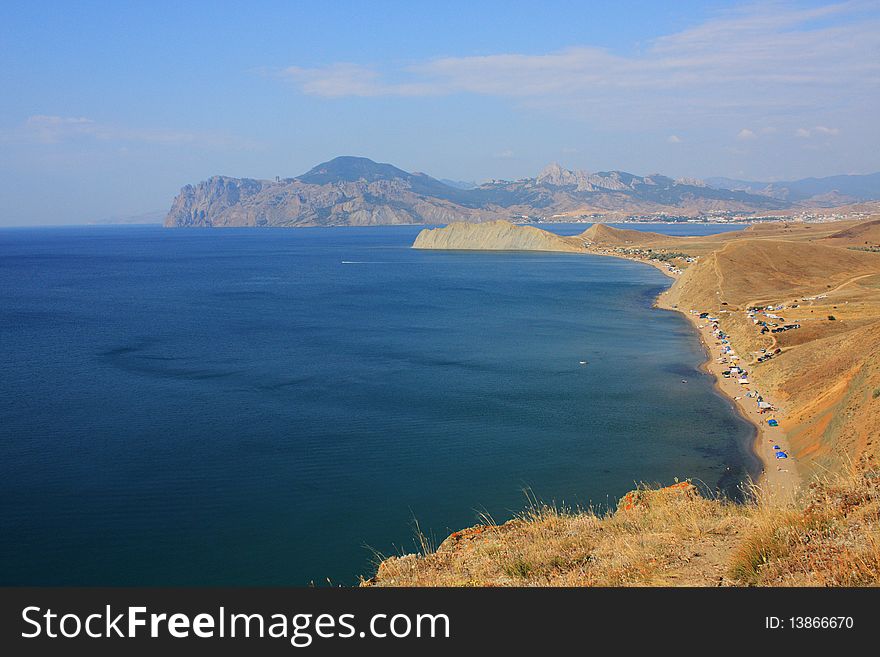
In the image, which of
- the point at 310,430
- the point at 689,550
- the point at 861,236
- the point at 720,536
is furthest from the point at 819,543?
the point at 861,236

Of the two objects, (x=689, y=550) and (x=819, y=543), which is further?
(x=689, y=550)

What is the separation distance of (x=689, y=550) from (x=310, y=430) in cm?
2345

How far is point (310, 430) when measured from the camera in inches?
1176

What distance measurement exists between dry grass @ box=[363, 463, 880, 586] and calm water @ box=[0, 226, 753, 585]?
30.9 ft

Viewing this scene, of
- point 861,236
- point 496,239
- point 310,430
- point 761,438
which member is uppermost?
point 496,239

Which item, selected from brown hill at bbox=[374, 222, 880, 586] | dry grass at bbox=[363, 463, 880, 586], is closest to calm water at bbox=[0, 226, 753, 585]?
brown hill at bbox=[374, 222, 880, 586]

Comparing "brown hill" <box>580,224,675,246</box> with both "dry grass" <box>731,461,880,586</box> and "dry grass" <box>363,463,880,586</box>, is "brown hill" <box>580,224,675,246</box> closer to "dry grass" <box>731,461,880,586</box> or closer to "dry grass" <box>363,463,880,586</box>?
"dry grass" <box>363,463,880,586</box>

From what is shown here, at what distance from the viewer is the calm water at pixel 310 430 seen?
20.2m

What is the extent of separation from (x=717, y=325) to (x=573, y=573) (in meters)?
52.1

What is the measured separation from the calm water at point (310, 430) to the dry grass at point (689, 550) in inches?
370

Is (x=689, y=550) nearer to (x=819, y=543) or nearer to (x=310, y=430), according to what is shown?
(x=819, y=543)

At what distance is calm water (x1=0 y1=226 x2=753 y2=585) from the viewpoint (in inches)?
794

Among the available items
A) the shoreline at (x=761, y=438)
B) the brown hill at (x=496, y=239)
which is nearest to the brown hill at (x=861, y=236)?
the brown hill at (x=496, y=239)

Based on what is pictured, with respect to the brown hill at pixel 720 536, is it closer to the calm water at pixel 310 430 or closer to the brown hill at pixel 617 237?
the calm water at pixel 310 430
